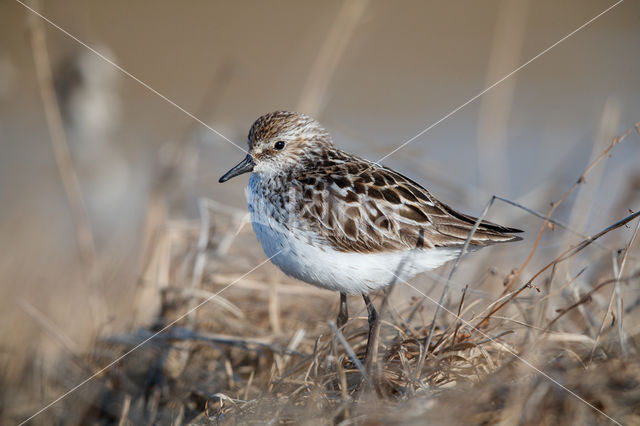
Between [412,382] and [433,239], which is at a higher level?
[433,239]

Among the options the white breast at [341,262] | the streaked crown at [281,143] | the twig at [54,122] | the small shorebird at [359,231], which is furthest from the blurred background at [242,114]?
the white breast at [341,262]

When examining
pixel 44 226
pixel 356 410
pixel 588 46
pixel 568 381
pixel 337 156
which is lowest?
pixel 44 226

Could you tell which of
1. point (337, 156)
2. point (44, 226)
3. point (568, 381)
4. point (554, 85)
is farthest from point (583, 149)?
point (44, 226)

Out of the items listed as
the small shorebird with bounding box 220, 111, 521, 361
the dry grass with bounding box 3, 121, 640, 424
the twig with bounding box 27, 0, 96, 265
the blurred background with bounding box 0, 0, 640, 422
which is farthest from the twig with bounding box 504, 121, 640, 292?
the twig with bounding box 27, 0, 96, 265

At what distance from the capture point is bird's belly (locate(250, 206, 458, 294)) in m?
3.20

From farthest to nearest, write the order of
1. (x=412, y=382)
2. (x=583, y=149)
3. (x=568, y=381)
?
1. (x=583, y=149)
2. (x=412, y=382)
3. (x=568, y=381)

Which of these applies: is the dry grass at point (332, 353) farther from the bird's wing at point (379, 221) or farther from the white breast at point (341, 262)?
the bird's wing at point (379, 221)

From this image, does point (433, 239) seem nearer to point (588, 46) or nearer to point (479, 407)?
point (479, 407)

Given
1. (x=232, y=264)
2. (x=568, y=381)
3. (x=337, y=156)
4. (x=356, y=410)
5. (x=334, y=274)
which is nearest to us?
(x=568, y=381)

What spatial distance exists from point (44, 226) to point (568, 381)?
7.42 metres

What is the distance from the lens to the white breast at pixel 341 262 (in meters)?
3.20

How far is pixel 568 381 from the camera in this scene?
7.45 feet

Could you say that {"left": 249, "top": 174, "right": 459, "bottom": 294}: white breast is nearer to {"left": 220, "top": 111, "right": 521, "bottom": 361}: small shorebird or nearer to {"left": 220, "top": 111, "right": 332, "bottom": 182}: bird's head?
{"left": 220, "top": 111, "right": 521, "bottom": 361}: small shorebird

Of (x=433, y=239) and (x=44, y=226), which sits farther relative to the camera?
(x=44, y=226)
